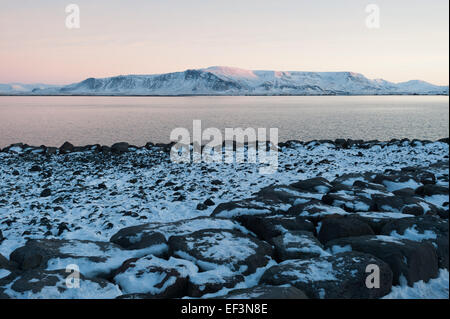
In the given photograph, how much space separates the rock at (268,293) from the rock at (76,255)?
2.90 metres

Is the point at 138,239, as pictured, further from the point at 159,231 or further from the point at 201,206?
the point at 201,206

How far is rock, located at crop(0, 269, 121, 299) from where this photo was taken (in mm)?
6352

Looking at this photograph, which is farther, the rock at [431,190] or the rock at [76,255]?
the rock at [431,190]

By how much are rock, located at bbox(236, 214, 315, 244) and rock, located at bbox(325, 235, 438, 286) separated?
1681mm

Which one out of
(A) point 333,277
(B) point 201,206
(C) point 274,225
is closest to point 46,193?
(B) point 201,206

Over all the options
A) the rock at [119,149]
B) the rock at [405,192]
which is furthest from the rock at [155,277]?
the rock at [119,149]

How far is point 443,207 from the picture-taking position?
39.6ft

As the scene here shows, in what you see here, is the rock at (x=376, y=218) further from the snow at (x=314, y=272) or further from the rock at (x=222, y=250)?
the rock at (x=222, y=250)

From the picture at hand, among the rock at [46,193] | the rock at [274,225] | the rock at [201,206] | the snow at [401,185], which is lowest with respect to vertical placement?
the rock at [201,206]

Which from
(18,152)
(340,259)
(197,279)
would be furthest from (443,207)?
(18,152)

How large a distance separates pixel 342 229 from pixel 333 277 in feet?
8.83

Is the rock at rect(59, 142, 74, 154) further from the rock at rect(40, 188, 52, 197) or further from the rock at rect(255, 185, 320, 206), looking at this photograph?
the rock at rect(255, 185, 320, 206)

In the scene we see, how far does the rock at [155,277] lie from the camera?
6.80 metres

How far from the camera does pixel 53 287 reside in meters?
6.50
